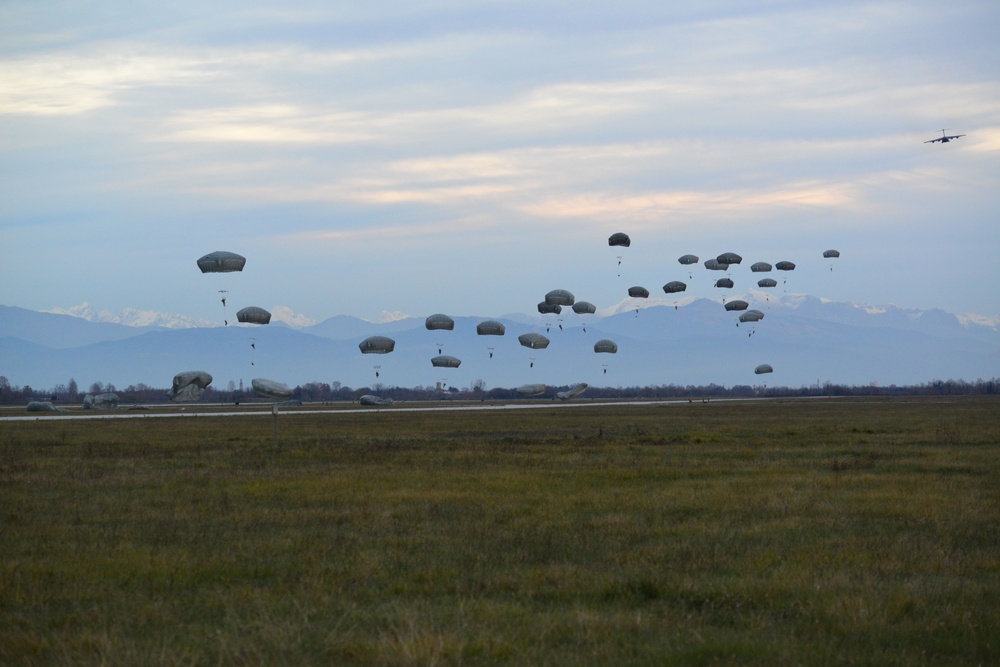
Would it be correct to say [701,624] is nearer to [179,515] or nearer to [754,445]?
[179,515]

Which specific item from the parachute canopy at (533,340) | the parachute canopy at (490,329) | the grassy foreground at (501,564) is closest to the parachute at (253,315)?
the parachute canopy at (490,329)

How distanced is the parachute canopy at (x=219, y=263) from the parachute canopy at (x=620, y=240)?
3035 centimetres

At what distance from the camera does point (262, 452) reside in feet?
130

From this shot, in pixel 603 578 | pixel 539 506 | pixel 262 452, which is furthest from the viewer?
pixel 262 452

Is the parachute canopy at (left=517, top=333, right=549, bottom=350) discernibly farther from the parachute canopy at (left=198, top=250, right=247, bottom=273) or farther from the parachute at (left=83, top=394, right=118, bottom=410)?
the parachute at (left=83, top=394, right=118, bottom=410)

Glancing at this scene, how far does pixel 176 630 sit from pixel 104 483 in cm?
1699

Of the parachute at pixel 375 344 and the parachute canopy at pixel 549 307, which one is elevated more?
the parachute canopy at pixel 549 307

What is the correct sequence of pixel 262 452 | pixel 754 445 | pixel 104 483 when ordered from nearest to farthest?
pixel 104 483
pixel 262 452
pixel 754 445

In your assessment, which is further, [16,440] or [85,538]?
[16,440]

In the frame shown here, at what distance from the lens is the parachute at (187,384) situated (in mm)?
132250

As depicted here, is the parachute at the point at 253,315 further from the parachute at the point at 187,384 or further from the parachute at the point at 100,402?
the parachute at the point at 100,402

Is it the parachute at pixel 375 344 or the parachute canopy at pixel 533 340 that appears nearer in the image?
the parachute at pixel 375 344

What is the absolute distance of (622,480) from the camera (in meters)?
28.2

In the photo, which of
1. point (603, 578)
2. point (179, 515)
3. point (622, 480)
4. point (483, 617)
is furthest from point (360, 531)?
point (622, 480)
